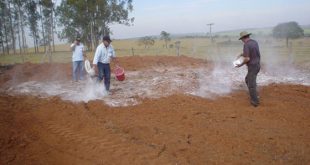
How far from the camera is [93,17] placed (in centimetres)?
3838

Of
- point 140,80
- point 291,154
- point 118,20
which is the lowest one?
point 291,154

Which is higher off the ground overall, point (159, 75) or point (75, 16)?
point (75, 16)

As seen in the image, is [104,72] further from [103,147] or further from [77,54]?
[103,147]

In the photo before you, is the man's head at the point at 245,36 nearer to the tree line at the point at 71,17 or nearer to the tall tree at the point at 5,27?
the tree line at the point at 71,17

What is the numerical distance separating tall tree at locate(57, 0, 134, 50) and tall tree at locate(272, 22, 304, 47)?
18.4 metres

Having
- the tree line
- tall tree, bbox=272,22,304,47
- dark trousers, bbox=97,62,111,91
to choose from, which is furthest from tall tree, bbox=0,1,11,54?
dark trousers, bbox=97,62,111,91

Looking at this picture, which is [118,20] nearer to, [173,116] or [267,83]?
[267,83]

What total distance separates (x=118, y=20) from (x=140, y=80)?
31.7 metres

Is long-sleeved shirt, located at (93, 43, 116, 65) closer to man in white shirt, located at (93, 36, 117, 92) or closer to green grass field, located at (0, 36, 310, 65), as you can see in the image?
man in white shirt, located at (93, 36, 117, 92)

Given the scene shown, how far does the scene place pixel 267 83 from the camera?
33.4ft

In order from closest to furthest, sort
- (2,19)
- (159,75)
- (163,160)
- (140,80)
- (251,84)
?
(163,160)
(251,84)
(140,80)
(159,75)
(2,19)

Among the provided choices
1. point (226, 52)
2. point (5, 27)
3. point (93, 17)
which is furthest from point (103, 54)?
point (5, 27)

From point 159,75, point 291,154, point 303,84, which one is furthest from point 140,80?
point 291,154

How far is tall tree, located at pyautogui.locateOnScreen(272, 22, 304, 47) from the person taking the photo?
109ft
